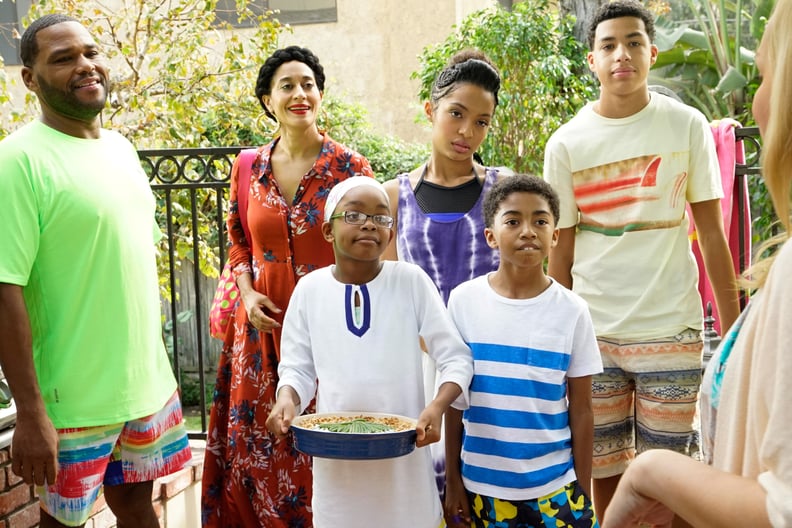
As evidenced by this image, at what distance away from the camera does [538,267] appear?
2.79 m

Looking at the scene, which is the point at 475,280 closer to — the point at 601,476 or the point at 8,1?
the point at 601,476

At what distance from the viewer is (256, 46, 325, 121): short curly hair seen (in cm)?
363

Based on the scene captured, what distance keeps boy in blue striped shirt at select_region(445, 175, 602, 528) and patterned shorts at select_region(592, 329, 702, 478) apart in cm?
51

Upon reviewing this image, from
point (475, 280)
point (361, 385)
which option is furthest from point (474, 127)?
point (361, 385)

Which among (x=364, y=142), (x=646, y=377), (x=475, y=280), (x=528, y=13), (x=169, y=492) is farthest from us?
(x=364, y=142)

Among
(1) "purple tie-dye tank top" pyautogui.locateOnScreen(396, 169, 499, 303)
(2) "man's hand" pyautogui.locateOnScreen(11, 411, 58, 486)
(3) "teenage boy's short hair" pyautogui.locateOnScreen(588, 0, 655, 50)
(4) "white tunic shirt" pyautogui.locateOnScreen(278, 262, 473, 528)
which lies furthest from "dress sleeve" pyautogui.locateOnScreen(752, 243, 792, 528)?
(3) "teenage boy's short hair" pyautogui.locateOnScreen(588, 0, 655, 50)

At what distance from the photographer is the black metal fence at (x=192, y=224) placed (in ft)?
14.9

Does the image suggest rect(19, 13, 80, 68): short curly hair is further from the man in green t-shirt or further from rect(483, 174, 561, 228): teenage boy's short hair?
rect(483, 174, 561, 228): teenage boy's short hair

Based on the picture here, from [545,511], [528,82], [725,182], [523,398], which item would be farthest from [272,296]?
[528,82]

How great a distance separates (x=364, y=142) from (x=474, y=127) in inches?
321

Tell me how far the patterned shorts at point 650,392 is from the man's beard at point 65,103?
205cm

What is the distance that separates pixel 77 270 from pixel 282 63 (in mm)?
1356

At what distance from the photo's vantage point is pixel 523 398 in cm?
265

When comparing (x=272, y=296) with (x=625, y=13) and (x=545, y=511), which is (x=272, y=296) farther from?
(x=625, y=13)
